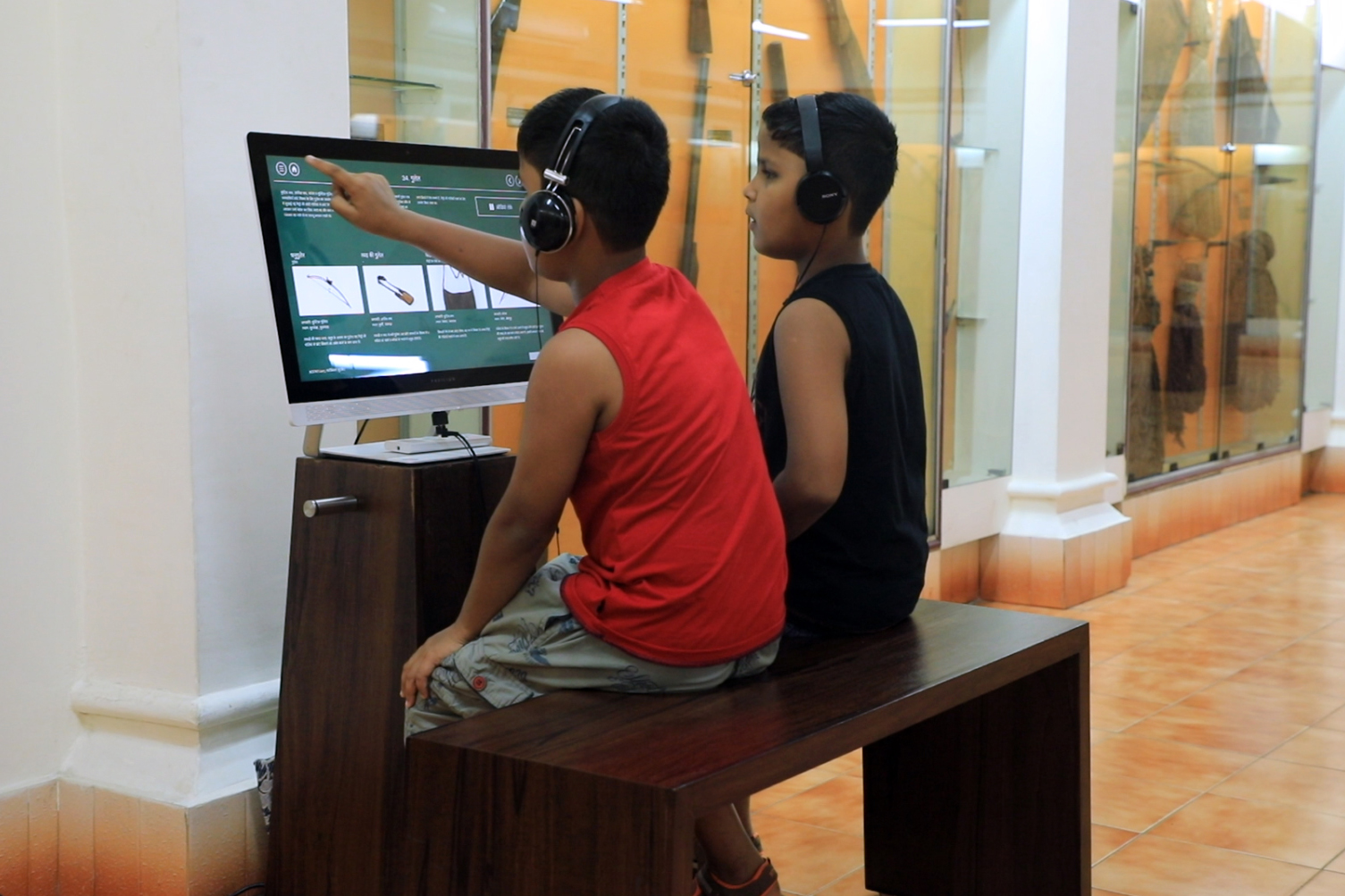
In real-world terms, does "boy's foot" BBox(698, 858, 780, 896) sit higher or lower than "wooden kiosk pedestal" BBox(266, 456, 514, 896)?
lower

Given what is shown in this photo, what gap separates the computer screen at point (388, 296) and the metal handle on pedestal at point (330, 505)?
0.38 ft

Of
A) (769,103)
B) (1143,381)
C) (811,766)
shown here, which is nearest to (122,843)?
(811,766)

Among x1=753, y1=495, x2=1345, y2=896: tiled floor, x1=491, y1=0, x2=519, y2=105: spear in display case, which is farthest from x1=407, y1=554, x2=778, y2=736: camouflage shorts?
x1=491, y1=0, x2=519, y2=105: spear in display case

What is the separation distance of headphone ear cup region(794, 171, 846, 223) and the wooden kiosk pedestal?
1.96 feet

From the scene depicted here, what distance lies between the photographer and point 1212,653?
4.47m

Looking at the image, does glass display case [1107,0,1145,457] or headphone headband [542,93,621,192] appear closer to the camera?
headphone headband [542,93,621,192]

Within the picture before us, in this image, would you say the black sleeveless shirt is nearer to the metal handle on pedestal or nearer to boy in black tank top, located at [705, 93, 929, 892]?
boy in black tank top, located at [705, 93, 929, 892]

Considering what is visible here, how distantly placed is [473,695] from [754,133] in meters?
2.48

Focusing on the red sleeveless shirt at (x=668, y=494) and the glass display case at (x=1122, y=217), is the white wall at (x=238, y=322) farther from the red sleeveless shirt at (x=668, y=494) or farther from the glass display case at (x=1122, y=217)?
the glass display case at (x=1122, y=217)

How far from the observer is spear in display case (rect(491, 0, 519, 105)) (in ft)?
10.7

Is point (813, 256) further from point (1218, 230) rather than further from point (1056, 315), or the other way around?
point (1218, 230)

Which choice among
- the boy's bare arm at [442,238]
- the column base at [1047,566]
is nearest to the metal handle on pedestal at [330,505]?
the boy's bare arm at [442,238]

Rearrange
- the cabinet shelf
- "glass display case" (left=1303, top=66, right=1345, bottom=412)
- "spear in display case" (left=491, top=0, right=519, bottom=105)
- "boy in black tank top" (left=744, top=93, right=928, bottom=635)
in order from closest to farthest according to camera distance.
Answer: "boy in black tank top" (left=744, top=93, right=928, bottom=635) < the cabinet shelf < "spear in display case" (left=491, top=0, right=519, bottom=105) < "glass display case" (left=1303, top=66, right=1345, bottom=412)

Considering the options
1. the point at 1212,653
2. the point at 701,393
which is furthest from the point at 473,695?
the point at 1212,653
